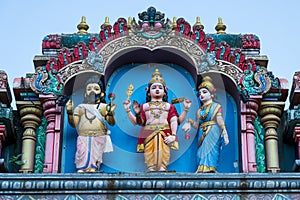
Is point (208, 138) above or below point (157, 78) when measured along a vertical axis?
below

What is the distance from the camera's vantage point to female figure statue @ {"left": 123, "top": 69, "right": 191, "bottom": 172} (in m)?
14.6

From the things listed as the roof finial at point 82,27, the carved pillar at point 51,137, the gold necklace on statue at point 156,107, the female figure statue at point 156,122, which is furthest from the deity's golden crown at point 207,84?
the roof finial at point 82,27

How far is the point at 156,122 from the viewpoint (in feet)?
48.9

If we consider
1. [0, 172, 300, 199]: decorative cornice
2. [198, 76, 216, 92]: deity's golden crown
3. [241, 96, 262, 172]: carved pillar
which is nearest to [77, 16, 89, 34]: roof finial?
[198, 76, 216, 92]: deity's golden crown

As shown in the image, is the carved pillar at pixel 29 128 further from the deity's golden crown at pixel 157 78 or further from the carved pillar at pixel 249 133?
the carved pillar at pixel 249 133

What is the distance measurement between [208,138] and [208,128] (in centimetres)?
17

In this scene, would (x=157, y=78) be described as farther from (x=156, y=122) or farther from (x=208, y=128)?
(x=208, y=128)

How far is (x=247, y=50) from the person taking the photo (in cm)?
1598

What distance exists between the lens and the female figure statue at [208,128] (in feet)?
47.9

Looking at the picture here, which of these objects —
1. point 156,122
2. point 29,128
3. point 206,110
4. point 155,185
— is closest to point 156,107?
point 156,122

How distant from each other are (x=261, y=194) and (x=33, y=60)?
487cm

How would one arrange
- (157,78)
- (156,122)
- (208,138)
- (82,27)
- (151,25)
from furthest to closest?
(82,27) → (151,25) → (157,78) → (156,122) → (208,138)

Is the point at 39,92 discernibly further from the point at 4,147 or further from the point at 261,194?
the point at 261,194

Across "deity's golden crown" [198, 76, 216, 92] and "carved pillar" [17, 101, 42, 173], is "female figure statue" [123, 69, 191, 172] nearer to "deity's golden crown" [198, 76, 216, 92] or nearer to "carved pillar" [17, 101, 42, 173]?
"deity's golden crown" [198, 76, 216, 92]
